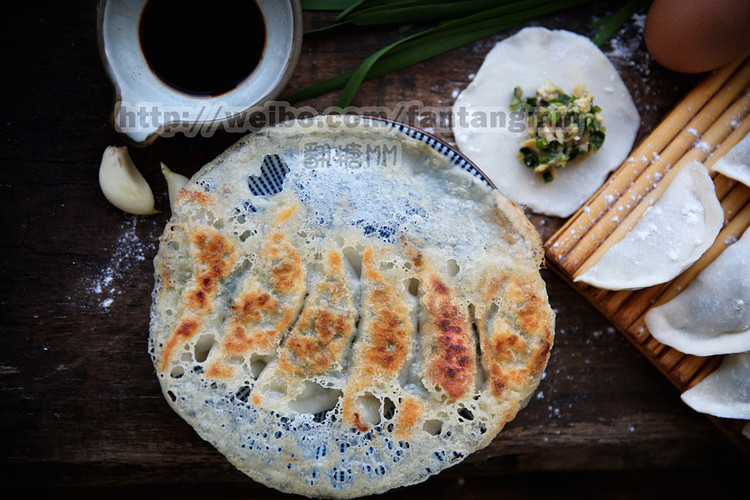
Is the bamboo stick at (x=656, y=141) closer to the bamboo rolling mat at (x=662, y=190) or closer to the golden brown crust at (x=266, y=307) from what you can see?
the bamboo rolling mat at (x=662, y=190)

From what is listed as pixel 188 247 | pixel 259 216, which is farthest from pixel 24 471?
pixel 259 216

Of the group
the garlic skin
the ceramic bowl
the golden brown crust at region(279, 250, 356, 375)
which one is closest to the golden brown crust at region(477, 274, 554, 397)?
the golden brown crust at region(279, 250, 356, 375)

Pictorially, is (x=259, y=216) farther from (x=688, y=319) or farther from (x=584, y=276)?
(x=688, y=319)

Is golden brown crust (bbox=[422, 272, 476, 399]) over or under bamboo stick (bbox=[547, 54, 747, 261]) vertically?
under

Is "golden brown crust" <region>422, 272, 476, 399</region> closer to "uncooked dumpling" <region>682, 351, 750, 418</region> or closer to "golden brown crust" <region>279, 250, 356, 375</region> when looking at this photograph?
"golden brown crust" <region>279, 250, 356, 375</region>

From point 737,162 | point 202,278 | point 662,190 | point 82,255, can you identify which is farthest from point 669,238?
point 82,255

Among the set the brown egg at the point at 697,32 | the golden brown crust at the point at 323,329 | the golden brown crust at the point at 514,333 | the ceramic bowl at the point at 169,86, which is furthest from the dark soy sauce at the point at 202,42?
the brown egg at the point at 697,32
